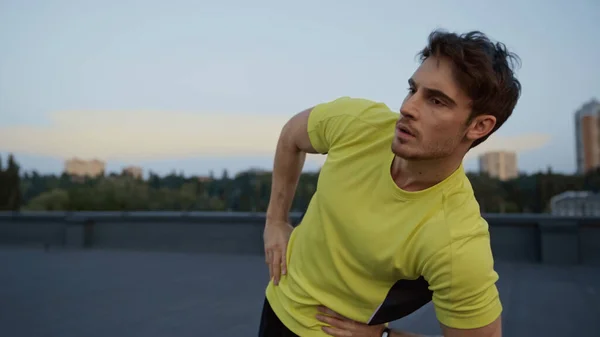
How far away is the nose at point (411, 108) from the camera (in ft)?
3.99

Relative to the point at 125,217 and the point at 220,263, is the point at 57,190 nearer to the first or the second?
the point at 125,217

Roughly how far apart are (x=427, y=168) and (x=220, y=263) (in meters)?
6.15

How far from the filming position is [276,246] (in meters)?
1.71

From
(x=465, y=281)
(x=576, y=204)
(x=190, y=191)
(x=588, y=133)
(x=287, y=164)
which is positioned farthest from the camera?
(x=588, y=133)


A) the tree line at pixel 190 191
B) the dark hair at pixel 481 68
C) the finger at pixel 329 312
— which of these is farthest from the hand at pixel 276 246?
the tree line at pixel 190 191

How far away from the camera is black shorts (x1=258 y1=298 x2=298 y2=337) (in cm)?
157

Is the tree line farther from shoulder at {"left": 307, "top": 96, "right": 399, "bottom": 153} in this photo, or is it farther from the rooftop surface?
shoulder at {"left": 307, "top": 96, "right": 399, "bottom": 153}

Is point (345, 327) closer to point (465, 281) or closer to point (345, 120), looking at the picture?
point (465, 281)

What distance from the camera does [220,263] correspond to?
7141mm

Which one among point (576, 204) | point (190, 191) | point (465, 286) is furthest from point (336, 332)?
point (190, 191)

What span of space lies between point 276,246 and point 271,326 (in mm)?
250

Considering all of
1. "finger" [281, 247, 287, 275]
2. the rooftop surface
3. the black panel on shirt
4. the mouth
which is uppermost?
the mouth

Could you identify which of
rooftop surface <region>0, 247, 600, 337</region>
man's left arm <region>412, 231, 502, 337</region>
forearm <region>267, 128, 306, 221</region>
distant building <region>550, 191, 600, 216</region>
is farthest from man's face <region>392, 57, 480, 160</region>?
distant building <region>550, 191, 600, 216</region>

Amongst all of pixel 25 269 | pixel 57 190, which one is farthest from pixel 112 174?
pixel 25 269
